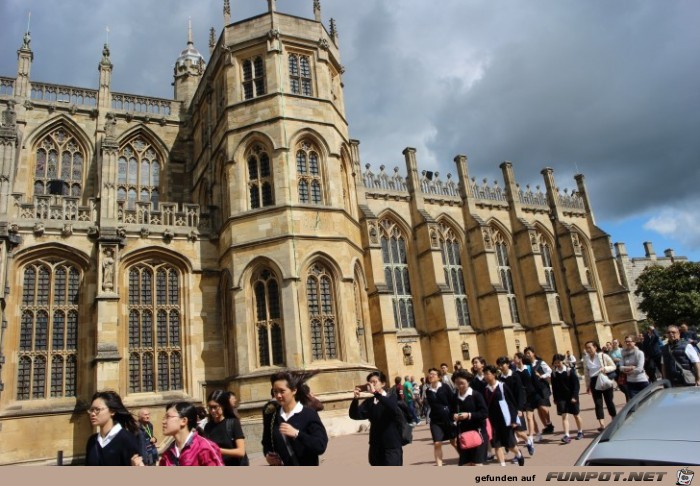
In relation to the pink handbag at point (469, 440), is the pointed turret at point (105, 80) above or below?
above

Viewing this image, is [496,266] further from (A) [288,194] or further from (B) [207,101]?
(B) [207,101]

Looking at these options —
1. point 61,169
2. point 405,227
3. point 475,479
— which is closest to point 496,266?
point 405,227

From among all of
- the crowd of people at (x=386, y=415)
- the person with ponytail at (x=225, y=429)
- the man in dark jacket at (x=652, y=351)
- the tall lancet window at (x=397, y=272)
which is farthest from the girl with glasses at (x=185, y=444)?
the tall lancet window at (x=397, y=272)

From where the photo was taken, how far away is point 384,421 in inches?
231

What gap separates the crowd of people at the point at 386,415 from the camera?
437 centimetres

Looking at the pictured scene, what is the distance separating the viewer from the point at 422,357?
81.8 ft

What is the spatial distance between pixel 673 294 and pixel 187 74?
113 ft

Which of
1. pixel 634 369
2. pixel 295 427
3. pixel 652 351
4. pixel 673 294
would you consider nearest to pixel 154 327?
pixel 634 369

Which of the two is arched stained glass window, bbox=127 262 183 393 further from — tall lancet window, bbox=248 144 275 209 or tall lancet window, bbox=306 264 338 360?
tall lancet window, bbox=306 264 338 360

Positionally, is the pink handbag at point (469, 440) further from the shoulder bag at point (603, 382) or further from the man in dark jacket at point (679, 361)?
the shoulder bag at point (603, 382)

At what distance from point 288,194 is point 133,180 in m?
9.18

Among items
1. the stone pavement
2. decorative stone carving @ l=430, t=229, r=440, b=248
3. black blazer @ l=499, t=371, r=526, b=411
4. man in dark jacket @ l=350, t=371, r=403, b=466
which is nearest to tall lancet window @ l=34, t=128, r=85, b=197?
the stone pavement

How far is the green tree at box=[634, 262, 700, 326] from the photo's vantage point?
3666 cm

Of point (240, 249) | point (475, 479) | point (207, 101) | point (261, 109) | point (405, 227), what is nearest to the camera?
point (475, 479)
